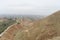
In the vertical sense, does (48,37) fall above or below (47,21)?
below

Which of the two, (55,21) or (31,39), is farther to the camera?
(31,39)

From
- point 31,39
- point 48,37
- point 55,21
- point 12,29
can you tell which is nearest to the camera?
point 48,37

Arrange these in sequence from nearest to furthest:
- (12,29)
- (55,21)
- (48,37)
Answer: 1. (48,37)
2. (55,21)
3. (12,29)

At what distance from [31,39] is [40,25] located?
1571 millimetres

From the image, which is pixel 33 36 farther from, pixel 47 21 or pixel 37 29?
pixel 47 21

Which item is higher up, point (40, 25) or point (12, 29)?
point (40, 25)

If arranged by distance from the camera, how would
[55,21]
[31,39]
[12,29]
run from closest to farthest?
1. [55,21]
2. [31,39]
3. [12,29]

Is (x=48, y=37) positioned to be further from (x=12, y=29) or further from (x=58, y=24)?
(x=12, y=29)

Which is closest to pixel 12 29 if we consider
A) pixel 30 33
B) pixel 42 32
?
pixel 30 33

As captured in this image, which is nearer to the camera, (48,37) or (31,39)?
(48,37)

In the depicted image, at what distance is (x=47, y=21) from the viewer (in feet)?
54.5

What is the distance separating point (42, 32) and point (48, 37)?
0.99 metres

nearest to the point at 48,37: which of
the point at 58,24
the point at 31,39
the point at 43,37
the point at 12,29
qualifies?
the point at 43,37

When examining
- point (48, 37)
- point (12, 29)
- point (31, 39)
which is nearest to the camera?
point (48, 37)
